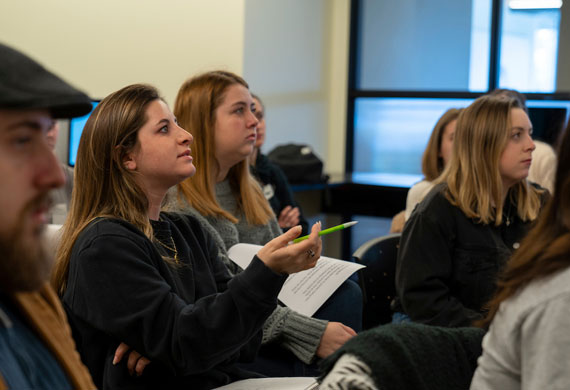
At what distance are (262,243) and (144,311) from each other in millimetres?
1053

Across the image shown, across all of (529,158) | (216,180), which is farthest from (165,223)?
(529,158)

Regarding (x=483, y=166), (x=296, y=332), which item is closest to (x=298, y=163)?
(x=483, y=166)

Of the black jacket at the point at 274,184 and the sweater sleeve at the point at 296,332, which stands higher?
the black jacket at the point at 274,184

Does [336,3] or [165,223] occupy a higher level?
[336,3]

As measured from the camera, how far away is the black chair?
8.11 ft

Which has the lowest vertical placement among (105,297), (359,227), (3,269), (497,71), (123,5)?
(359,227)

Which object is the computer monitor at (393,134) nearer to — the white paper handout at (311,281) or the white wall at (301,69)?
the white wall at (301,69)

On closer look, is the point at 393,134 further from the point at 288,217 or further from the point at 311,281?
the point at 311,281

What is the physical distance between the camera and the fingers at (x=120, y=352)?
58.6 inches

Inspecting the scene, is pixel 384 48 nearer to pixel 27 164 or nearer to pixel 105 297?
pixel 105 297

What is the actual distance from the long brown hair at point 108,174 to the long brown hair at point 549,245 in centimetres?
87

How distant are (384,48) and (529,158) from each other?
10.3 ft

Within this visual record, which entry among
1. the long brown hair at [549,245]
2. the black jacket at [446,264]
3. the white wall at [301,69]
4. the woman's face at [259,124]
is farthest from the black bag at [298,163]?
the long brown hair at [549,245]

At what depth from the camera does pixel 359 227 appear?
549 centimetres
